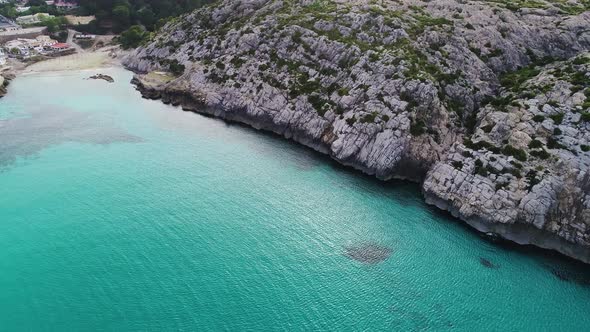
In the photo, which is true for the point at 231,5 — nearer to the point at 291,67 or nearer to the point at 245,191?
the point at 291,67

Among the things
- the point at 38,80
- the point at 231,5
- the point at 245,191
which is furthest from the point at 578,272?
the point at 38,80

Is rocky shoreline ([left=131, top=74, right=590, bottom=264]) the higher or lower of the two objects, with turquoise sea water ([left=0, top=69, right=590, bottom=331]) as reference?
higher

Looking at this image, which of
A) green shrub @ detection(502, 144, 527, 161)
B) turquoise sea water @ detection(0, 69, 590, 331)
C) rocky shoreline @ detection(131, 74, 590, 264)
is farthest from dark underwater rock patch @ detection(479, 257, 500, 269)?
green shrub @ detection(502, 144, 527, 161)

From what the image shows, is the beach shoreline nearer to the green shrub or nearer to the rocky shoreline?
the rocky shoreline

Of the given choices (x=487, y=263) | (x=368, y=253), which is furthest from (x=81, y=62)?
(x=487, y=263)

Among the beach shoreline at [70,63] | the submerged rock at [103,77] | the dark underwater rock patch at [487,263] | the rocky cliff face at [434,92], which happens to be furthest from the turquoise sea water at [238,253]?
the beach shoreline at [70,63]

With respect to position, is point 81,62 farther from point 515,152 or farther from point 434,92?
point 515,152
